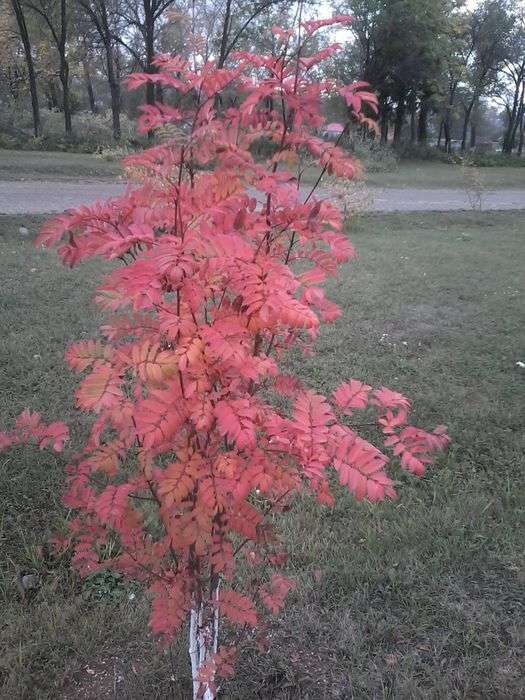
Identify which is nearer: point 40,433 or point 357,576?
point 40,433

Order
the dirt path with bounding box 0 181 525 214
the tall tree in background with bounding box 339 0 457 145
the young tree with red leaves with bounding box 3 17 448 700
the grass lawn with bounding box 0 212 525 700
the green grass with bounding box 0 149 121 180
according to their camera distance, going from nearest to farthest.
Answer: the young tree with red leaves with bounding box 3 17 448 700 → the grass lawn with bounding box 0 212 525 700 → the dirt path with bounding box 0 181 525 214 → the green grass with bounding box 0 149 121 180 → the tall tree in background with bounding box 339 0 457 145

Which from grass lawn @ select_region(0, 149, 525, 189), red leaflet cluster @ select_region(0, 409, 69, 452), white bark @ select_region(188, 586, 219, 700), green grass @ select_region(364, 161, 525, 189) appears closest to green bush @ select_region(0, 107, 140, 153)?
grass lawn @ select_region(0, 149, 525, 189)

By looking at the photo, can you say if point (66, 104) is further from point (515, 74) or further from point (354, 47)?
point (515, 74)

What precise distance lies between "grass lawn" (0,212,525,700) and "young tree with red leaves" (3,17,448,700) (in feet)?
2.39

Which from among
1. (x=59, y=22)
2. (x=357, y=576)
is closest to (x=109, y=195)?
(x=357, y=576)

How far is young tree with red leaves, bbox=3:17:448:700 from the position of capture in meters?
1.44

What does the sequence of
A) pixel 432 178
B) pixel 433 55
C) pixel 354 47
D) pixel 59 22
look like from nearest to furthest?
pixel 432 178 → pixel 59 22 → pixel 433 55 → pixel 354 47

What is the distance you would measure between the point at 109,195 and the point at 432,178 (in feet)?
47.4

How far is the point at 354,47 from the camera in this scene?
3166 cm

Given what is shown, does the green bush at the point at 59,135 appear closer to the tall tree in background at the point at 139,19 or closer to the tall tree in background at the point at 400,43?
the tall tree in background at the point at 139,19

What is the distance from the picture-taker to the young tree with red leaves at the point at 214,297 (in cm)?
144

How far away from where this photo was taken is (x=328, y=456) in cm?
171

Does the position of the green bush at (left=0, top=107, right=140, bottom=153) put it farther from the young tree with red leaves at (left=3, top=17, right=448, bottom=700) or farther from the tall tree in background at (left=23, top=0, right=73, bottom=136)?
the young tree with red leaves at (left=3, top=17, right=448, bottom=700)

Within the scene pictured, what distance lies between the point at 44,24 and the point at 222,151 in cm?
2904
